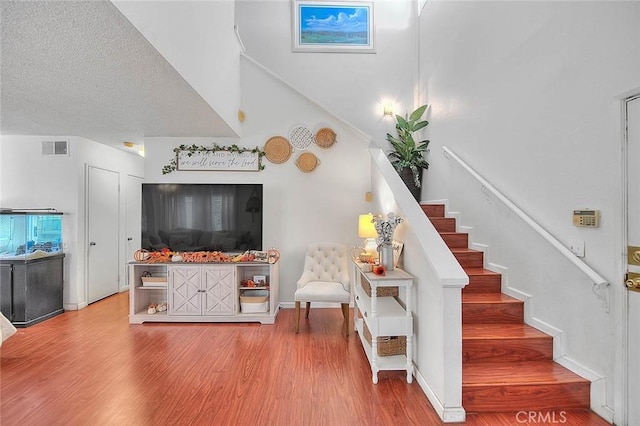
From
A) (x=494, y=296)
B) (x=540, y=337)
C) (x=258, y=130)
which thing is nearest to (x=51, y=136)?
(x=258, y=130)

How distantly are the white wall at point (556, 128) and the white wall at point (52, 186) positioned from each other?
17.0 feet

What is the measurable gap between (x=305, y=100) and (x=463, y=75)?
2.09 metres

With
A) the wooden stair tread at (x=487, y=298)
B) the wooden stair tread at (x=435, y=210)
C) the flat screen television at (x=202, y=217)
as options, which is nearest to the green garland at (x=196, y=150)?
the flat screen television at (x=202, y=217)

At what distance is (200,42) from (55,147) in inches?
120

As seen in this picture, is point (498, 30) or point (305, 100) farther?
point (305, 100)

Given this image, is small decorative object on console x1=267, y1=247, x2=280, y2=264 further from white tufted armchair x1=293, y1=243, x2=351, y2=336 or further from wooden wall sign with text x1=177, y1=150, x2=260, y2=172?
wooden wall sign with text x1=177, y1=150, x2=260, y2=172

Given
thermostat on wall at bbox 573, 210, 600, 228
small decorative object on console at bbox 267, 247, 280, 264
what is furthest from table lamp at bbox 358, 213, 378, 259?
thermostat on wall at bbox 573, 210, 600, 228

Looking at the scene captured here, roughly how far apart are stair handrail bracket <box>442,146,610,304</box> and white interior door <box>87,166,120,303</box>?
5.22 meters

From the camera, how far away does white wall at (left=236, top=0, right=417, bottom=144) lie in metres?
5.13

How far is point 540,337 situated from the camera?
2.41 meters

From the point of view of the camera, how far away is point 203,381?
2547 mm

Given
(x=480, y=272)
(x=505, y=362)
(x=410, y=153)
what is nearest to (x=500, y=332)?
(x=505, y=362)

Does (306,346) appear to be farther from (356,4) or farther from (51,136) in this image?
(356,4)

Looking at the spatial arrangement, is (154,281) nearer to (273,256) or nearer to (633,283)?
(273,256)
